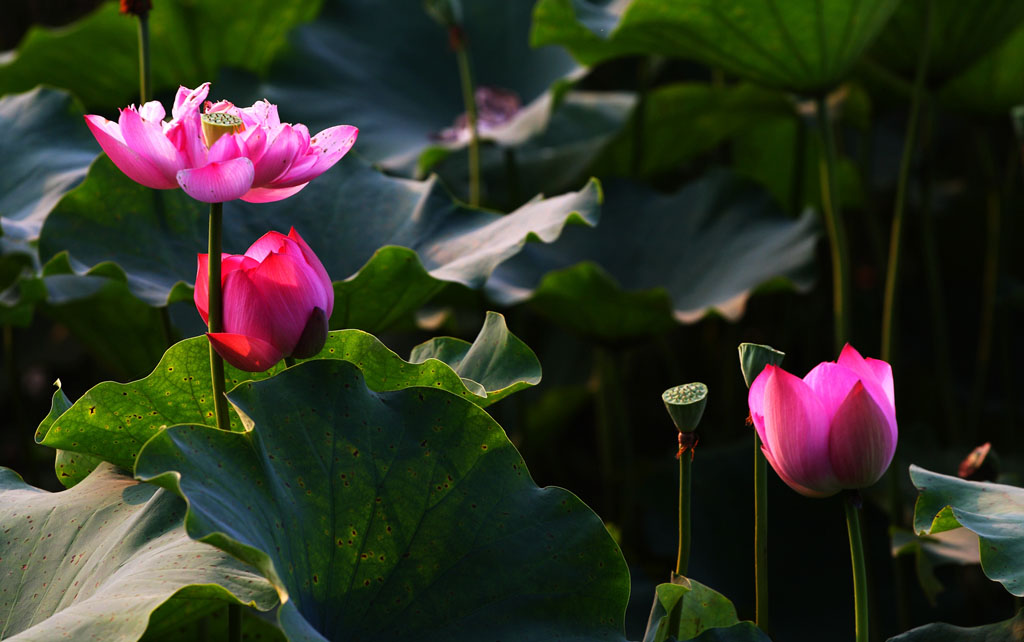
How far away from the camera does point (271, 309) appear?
0.67 metres

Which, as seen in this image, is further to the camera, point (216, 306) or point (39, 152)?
point (39, 152)

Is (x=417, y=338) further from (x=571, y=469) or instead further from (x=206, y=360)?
(x=206, y=360)

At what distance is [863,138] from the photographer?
1.98 m

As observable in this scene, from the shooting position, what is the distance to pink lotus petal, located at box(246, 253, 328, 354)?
677mm

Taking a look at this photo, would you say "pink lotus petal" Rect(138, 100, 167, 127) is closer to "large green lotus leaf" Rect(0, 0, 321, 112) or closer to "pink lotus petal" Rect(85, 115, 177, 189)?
"pink lotus petal" Rect(85, 115, 177, 189)

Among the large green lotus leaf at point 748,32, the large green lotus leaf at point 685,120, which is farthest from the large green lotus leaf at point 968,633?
the large green lotus leaf at point 685,120

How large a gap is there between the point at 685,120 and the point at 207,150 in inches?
55.9

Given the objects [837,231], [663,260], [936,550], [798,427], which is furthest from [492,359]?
[663,260]

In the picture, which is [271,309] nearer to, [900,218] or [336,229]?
[336,229]

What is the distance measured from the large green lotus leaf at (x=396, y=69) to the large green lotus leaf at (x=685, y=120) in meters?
0.19

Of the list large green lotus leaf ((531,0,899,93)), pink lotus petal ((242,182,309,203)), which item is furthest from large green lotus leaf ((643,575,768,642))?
large green lotus leaf ((531,0,899,93))

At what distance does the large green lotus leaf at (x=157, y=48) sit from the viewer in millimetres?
1712

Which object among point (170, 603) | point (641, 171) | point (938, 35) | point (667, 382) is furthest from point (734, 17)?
point (667, 382)

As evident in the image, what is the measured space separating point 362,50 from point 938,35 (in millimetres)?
1031
